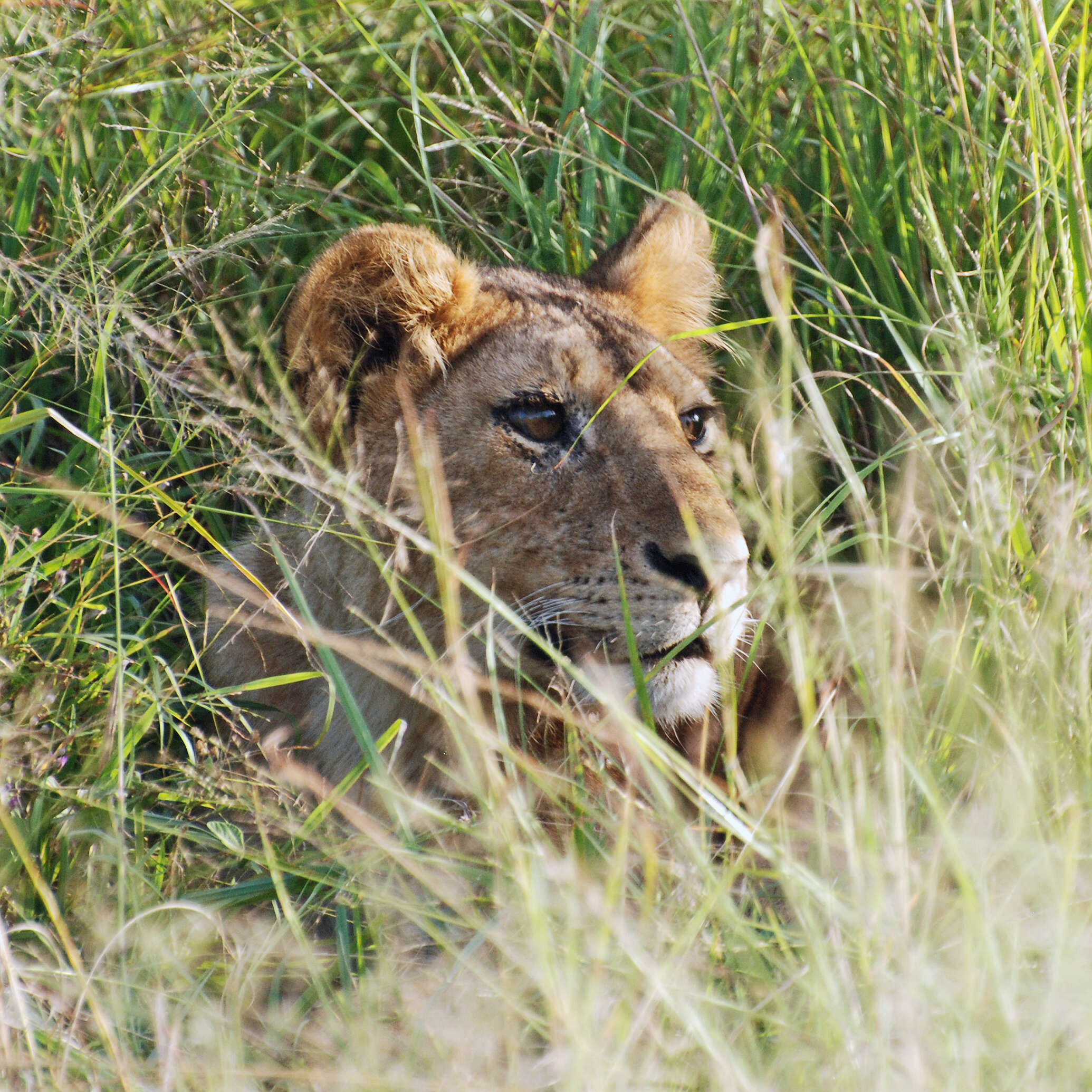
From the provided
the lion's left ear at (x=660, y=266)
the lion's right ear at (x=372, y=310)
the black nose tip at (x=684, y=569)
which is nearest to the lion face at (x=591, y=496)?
the black nose tip at (x=684, y=569)

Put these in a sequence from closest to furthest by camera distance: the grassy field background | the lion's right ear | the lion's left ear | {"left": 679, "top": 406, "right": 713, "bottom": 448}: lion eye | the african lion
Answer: the grassy field background < the african lion < the lion's right ear < {"left": 679, "top": 406, "right": 713, "bottom": 448}: lion eye < the lion's left ear

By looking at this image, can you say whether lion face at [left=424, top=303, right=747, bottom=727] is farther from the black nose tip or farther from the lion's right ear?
the lion's right ear

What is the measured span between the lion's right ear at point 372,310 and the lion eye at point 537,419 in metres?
0.24

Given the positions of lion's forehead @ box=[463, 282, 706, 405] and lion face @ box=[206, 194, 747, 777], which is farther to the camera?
lion's forehead @ box=[463, 282, 706, 405]

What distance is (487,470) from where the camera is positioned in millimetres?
2914

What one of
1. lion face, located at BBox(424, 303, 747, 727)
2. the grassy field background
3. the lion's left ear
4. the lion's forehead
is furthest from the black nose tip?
the lion's left ear

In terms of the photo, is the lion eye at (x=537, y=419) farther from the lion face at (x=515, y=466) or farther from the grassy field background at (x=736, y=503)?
the grassy field background at (x=736, y=503)

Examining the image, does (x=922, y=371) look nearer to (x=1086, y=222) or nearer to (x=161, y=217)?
A: (x=1086, y=222)

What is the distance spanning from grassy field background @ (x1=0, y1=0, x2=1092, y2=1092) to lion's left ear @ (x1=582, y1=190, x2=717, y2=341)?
0.97ft

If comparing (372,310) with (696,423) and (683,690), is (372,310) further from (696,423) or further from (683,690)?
(683,690)

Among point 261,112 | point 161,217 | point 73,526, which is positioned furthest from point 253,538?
point 261,112

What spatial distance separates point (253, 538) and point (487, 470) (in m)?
0.80

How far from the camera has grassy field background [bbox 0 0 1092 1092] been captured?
5.74 ft

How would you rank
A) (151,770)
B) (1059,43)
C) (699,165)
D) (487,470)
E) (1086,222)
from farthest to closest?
(699,165)
(1059,43)
(151,770)
(487,470)
(1086,222)
